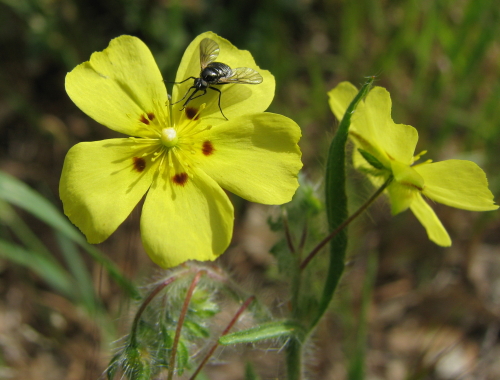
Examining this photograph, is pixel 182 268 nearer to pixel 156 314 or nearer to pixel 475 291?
pixel 156 314

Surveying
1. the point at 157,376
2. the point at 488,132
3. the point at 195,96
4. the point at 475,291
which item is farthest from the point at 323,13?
the point at 157,376

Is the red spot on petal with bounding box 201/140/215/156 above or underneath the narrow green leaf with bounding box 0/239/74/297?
above

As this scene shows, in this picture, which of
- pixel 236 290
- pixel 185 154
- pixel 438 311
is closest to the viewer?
pixel 185 154

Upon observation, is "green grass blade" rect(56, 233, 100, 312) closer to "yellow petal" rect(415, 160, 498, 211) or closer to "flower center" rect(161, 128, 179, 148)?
"flower center" rect(161, 128, 179, 148)

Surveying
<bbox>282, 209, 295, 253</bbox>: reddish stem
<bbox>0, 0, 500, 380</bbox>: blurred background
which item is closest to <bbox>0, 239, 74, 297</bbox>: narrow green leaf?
<bbox>0, 0, 500, 380</bbox>: blurred background

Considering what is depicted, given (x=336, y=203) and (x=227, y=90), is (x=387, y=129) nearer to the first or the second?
(x=336, y=203)

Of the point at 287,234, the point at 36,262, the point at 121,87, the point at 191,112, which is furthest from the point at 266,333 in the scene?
the point at 36,262
